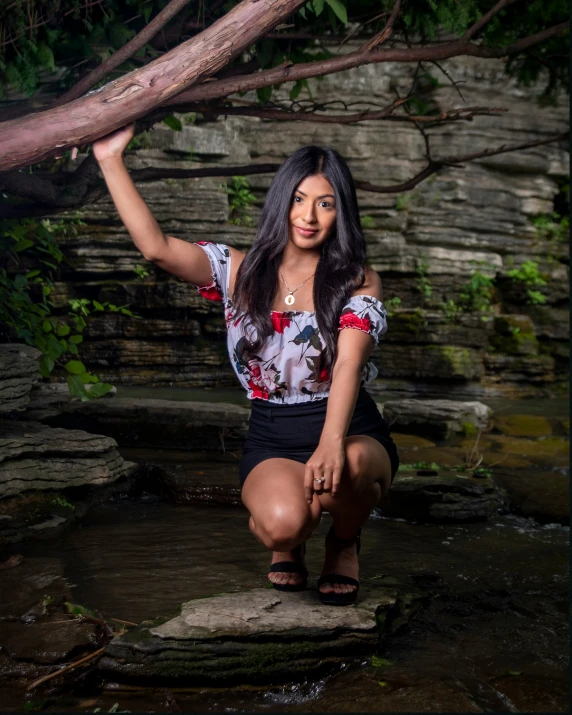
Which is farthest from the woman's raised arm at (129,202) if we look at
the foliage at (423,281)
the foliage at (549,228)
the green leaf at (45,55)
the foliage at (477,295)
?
the foliage at (549,228)

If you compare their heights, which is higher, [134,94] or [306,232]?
[134,94]

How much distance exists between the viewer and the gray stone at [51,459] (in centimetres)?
432

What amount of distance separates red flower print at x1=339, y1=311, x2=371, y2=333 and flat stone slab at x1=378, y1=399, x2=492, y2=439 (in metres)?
4.83

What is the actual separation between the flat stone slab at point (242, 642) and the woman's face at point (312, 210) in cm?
132

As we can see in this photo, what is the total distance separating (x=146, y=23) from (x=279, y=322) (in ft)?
7.54

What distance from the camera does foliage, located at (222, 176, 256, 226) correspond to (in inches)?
488

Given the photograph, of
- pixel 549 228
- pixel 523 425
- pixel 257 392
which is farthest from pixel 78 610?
pixel 549 228

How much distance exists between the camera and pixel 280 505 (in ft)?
8.74

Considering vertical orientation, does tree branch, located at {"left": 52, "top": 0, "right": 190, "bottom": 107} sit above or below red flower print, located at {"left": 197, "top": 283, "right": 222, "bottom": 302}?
above

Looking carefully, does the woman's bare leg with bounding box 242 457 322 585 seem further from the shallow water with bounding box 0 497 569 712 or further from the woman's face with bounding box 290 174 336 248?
the woman's face with bounding box 290 174 336 248

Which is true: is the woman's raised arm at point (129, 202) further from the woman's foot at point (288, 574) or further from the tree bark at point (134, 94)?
the woman's foot at point (288, 574)

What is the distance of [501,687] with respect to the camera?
2525 millimetres

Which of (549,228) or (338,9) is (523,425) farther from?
(549,228)

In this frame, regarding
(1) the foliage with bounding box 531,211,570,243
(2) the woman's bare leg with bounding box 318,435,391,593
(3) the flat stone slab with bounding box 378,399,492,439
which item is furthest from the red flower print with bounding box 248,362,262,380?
(1) the foliage with bounding box 531,211,570,243
